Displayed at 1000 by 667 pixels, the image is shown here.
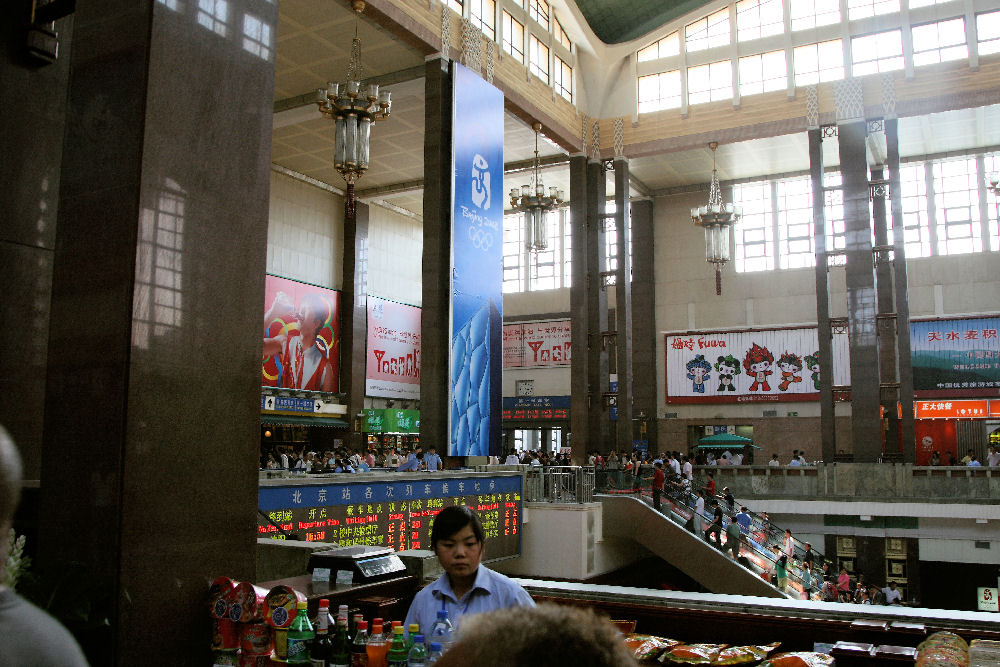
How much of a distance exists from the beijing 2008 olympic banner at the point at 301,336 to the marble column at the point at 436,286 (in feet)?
30.3

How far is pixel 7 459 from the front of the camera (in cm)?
154

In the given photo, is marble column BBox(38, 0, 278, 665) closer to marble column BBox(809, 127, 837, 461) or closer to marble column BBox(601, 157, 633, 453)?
marble column BBox(601, 157, 633, 453)

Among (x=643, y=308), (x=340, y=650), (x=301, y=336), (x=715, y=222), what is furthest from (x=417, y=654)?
(x=643, y=308)

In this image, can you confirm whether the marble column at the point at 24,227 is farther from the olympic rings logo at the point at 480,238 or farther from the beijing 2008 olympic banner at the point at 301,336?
the beijing 2008 olympic banner at the point at 301,336

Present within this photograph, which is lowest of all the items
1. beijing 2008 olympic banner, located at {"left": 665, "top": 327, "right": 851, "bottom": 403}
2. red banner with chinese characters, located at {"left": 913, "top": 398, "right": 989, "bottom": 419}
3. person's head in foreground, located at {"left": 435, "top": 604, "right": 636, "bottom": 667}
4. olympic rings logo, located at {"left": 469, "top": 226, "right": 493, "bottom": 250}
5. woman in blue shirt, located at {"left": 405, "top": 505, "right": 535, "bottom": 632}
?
woman in blue shirt, located at {"left": 405, "top": 505, "right": 535, "bottom": 632}

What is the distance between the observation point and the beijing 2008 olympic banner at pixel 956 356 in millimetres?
26906

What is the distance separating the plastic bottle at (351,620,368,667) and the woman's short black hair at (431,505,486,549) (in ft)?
1.49

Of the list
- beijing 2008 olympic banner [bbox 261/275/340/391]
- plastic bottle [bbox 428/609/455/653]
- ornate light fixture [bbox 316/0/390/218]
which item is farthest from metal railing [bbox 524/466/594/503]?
plastic bottle [bbox 428/609/455/653]

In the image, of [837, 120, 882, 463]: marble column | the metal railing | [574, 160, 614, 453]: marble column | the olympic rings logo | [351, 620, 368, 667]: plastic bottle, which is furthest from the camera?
[574, 160, 614, 453]: marble column

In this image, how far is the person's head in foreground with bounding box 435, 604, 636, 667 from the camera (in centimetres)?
108

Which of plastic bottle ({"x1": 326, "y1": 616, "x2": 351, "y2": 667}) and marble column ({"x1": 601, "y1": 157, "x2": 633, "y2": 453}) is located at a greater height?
marble column ({"x1": 601, "y1": 157, "x2": 633, "y2": 453})

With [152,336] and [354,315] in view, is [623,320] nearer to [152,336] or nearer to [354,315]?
[354,315]

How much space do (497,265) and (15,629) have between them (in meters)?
17.1

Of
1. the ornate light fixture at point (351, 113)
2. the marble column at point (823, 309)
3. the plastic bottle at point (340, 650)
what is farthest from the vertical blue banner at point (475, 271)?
the plastic bottle at point (340, 650)
